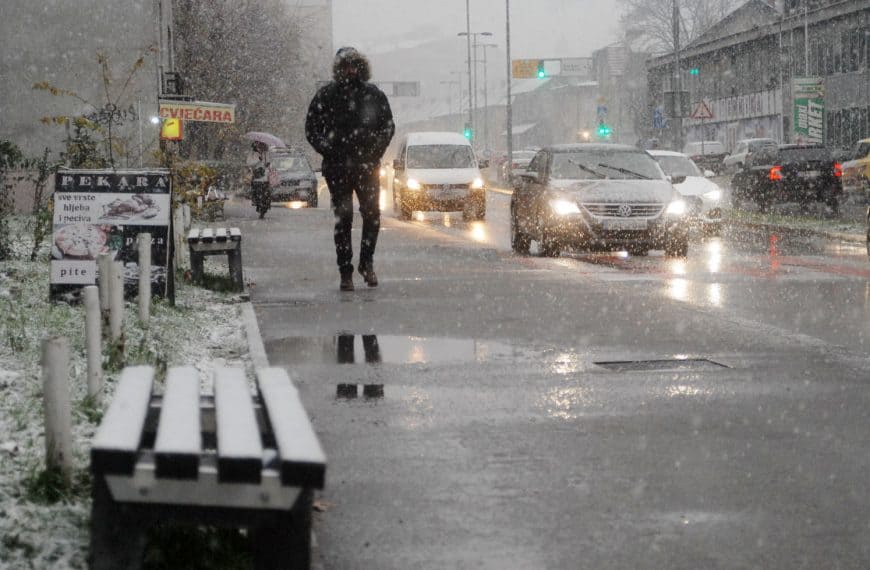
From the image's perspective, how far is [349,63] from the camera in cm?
1303

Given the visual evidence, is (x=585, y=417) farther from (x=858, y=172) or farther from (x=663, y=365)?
(x=858, y=172)

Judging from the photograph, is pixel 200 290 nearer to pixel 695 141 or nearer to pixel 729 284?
pixel 729 284

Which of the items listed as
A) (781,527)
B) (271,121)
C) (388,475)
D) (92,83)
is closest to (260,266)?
(388,475)

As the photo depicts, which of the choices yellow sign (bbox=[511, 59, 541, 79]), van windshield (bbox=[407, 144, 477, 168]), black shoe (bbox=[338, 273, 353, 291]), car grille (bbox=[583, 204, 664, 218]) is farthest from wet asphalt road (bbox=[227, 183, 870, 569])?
yellow sign (bbox=[511, 59, 541, 79])

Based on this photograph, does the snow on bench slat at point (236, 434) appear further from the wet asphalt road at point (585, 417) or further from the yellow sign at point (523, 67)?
the yellow sign at point (523, 67)

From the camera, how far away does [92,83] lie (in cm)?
3622

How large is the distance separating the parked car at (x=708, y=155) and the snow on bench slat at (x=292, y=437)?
4506cm

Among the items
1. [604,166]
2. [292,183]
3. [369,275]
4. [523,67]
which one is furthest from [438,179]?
[523,67]

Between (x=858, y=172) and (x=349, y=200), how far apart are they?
2085 centimetres

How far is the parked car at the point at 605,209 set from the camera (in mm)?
18266

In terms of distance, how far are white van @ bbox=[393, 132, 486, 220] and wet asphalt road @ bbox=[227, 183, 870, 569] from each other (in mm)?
16084

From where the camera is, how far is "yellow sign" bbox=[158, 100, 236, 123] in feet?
93.9

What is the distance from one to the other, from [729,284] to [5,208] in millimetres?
7535

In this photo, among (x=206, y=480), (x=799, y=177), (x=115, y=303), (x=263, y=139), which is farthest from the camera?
(x=263, y=139)
